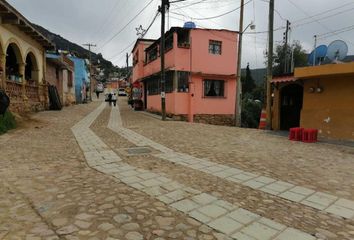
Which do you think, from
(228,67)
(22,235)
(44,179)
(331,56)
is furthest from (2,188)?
(228,67)

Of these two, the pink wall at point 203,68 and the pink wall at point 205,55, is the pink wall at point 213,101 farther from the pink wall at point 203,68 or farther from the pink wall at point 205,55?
the pink wall at point 205,55

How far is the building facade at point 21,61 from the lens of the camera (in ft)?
45.1

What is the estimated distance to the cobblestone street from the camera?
345 centimetres

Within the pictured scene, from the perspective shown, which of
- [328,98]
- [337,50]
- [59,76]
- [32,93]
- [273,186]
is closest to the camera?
[273,186]

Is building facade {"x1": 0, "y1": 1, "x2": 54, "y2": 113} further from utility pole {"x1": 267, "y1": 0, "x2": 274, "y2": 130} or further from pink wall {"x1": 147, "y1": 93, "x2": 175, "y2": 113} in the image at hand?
utility pole {"x1": 267, "y1": 0, "x2": 274, "y2": 130}

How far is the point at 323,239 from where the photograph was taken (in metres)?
3.34

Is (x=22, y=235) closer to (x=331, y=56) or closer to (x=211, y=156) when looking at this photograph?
(x=211, y=156)

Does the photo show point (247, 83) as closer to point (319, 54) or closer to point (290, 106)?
point (290, 106)

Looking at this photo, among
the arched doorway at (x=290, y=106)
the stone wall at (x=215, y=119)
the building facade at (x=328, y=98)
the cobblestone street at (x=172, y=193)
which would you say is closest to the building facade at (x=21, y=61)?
the cobblestone street at (x=172, y=193)

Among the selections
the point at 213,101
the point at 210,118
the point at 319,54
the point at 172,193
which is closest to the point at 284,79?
the point at 319,54

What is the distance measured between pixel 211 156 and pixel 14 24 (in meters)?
13.1

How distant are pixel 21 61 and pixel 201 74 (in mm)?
11051

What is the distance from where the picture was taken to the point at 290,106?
1485 centimetres

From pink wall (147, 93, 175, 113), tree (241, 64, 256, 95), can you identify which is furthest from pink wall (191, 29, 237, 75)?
tree (241, 64, 256, 95)
